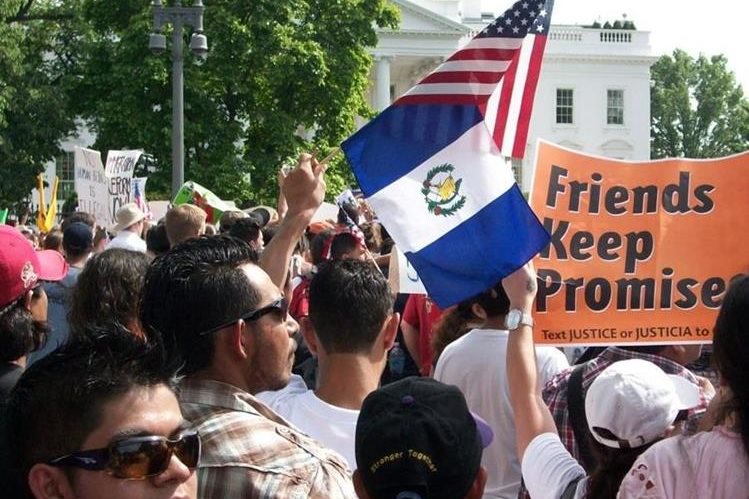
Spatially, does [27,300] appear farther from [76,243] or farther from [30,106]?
[30,106]

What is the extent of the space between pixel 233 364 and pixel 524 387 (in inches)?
36.9

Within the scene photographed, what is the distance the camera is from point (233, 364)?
9.38ft

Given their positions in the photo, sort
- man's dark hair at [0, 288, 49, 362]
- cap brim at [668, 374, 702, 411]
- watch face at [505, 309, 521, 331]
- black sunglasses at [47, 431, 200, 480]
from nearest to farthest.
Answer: black sunglasses at [47, 431, 200, 480] < cap brim at [668, 374, 702, 411] < watch face at [505, 309, 521, 331] < man's dark hair at [0, 288, 49, 362]

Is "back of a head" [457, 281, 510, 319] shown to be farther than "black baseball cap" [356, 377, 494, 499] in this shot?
Yes

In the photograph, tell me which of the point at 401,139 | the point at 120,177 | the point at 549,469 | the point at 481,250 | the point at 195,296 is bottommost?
the point at 120,177

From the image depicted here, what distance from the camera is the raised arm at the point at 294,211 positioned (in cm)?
400

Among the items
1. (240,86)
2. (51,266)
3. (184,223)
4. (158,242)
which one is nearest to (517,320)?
(51,266)

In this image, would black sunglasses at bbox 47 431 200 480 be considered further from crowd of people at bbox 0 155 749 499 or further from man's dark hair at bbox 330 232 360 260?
man's dark hair at bbox 330 232 360 260

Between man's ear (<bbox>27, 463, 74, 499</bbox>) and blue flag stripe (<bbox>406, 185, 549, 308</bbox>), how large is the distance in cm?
209

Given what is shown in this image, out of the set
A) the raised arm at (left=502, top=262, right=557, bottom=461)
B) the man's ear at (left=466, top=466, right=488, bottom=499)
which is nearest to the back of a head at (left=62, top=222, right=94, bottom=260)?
the raised arm at (left=502, top=262, right=557, bottom=461)

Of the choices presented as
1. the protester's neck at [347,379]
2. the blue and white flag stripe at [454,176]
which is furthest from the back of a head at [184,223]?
the protester's neck at [347,379]

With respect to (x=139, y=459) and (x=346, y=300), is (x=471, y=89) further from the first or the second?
(x=139, y=459)

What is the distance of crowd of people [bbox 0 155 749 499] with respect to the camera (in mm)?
2154

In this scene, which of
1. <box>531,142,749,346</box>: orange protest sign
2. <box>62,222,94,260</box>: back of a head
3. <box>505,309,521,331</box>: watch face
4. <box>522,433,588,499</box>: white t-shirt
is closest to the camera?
<box>522,433,588,499</box>: white t-shirt
